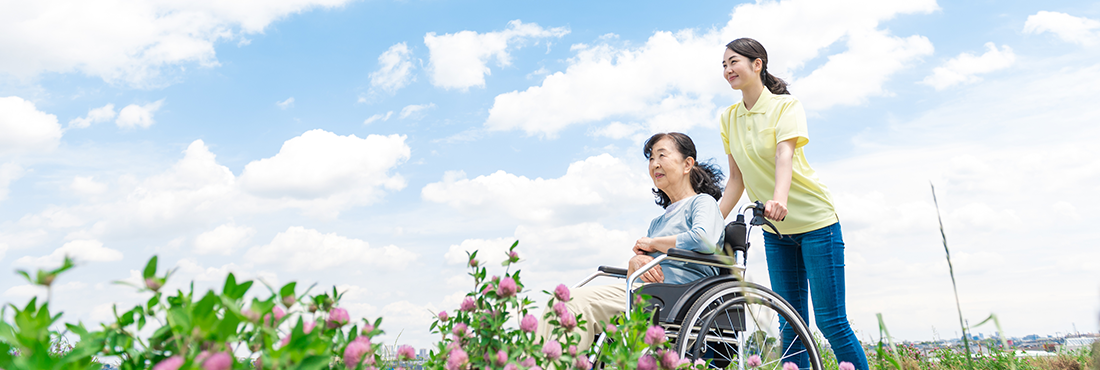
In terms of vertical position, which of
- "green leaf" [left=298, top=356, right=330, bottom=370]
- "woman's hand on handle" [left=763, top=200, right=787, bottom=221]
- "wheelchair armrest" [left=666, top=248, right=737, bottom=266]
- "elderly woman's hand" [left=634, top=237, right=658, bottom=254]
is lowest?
"green leaf" [left=298, top=356, right=330, bottom=370]

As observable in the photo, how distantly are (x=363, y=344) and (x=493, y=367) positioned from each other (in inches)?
12.9

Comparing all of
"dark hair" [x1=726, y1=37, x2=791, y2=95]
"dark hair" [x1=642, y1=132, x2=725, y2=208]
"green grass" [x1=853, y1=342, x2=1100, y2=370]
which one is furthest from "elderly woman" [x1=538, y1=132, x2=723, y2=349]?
"green grass" [x1=853, y1=342, x2=1100, y2=370]

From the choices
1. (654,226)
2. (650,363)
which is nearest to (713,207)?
(654,226)

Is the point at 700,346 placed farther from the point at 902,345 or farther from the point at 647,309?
the point at 902,345

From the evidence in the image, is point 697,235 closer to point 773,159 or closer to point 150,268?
point 773,159

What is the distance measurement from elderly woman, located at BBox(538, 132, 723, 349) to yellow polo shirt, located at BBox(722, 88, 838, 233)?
0.22 metres

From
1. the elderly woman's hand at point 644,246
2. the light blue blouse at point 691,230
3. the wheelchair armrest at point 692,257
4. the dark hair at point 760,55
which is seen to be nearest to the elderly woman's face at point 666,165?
the light blue blouse at point 691,230

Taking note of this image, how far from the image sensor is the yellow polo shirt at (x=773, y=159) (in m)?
2.74

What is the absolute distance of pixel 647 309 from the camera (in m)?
2.35

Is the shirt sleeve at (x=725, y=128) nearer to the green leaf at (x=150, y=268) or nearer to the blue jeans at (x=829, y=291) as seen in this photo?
the blue jeans at (x=829, y=291)

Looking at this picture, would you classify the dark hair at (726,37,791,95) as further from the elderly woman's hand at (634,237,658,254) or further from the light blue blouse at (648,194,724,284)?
the elderly woman's hand at (634,237,658,254)

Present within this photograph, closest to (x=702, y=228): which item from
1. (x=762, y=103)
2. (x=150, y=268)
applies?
(x=762, y=103)

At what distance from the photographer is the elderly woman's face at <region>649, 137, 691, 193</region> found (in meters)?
2.94

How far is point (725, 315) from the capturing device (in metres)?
2.46
